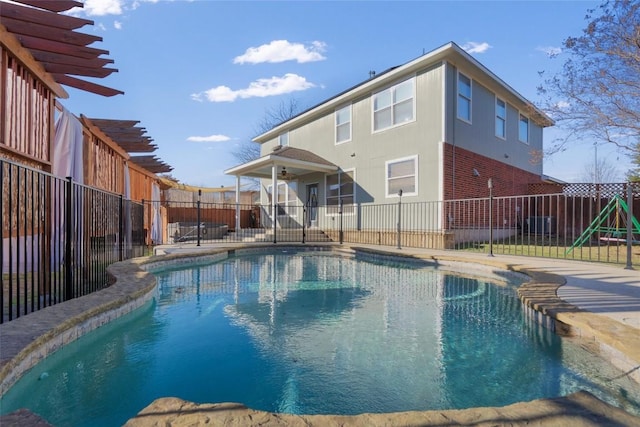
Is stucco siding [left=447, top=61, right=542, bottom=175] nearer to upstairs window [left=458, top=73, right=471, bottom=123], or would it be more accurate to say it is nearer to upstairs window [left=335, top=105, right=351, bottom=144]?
upstairs window [left=458, top=73, right=471, bottom=123]

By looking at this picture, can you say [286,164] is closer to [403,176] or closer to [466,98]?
[403,176]

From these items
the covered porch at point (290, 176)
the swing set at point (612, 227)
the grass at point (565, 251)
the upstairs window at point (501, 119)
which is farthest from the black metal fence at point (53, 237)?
the upstairs window at point (501, 119)

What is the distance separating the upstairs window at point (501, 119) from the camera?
1288 centimetres

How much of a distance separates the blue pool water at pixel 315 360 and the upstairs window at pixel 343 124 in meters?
9.68

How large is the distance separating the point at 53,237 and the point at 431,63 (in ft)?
34.0

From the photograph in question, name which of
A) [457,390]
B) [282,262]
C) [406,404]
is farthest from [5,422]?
[282,262]

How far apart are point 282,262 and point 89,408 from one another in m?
6.85

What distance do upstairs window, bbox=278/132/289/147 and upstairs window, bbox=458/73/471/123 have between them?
8866 mm

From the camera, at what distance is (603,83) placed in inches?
321

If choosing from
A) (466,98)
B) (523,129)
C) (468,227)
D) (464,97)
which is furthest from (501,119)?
(468,227)

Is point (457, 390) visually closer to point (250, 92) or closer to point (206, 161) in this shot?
point (250, 92)

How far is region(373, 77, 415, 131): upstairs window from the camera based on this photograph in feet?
36.6

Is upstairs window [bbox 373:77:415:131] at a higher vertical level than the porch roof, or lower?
higher

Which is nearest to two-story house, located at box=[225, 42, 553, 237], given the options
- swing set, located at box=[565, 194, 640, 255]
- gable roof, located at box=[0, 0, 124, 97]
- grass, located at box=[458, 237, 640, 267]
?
grass, located at box=[458, 237, 640, 267]
